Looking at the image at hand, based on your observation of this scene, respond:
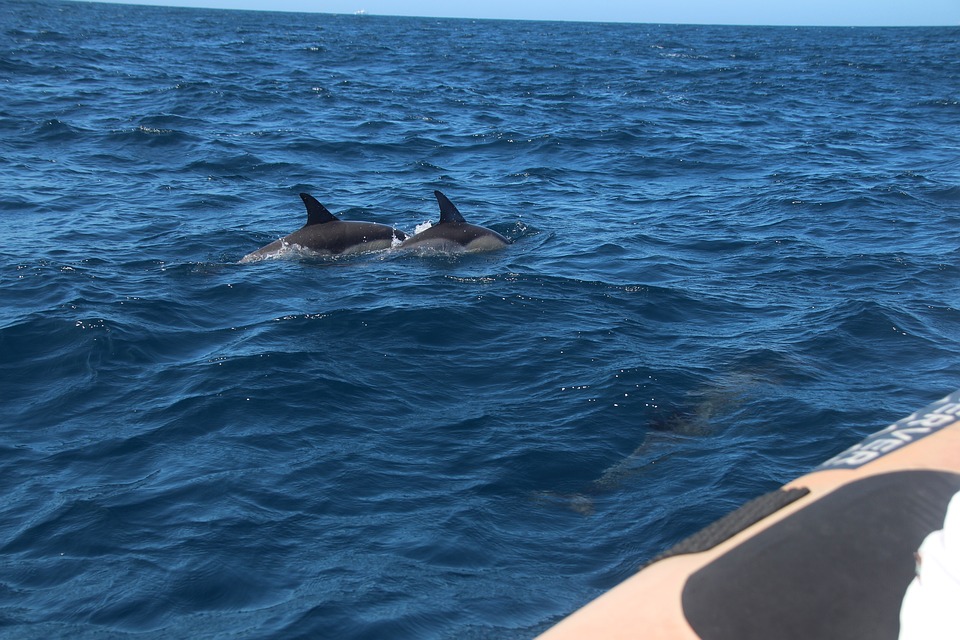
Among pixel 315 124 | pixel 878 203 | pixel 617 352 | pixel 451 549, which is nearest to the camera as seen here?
pixel 451 549

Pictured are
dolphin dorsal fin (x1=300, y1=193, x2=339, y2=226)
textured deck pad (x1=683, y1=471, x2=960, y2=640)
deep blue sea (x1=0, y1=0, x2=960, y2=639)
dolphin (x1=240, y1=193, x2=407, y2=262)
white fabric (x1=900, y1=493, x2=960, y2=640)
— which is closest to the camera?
white fabric (x1=900, y1=493, x2=960, y2=640)

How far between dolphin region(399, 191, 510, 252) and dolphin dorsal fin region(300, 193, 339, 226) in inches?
48.2

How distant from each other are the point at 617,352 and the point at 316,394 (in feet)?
10.9

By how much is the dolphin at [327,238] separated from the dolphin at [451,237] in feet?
1.59

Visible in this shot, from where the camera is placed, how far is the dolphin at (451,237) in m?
14.2

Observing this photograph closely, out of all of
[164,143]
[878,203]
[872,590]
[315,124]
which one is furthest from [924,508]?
[315,124]

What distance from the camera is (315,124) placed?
27188 mm

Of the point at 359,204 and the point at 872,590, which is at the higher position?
the point at 872,590

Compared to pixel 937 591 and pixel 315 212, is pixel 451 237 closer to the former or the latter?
pixel 315 212

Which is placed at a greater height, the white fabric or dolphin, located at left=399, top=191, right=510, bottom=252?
the white fabric

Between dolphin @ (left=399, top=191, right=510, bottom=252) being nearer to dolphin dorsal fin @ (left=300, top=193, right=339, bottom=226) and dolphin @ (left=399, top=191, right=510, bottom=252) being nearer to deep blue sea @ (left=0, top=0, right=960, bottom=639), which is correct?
deep blue sea @ (left=0, top=0, right=960, bottom=639)

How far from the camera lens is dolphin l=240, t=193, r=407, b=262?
46.1 ft

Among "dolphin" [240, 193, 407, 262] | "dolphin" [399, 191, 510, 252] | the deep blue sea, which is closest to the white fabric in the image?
the deep blue sea

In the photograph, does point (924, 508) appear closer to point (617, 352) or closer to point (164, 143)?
point (617, 352)
